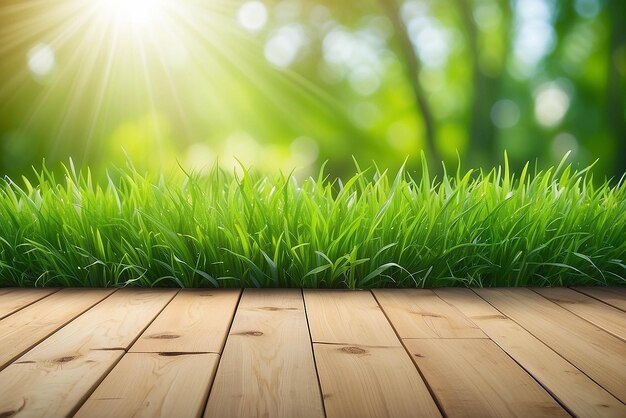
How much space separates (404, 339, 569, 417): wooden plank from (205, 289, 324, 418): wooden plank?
0.77ft

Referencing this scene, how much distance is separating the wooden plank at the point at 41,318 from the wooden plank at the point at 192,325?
0.24 metres

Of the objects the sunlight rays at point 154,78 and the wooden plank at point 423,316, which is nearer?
the wooden plank at point 423,316

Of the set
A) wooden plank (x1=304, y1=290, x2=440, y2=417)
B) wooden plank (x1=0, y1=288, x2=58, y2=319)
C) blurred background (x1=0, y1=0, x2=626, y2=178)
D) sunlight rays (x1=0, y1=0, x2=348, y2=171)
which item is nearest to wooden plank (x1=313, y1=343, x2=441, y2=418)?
wooden plank (x1=304, y1=290, x2=440, y2=417)

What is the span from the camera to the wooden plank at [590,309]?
170 centimetres

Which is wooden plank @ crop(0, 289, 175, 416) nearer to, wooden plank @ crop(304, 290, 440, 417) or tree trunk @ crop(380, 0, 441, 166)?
wooden plank @ crop(304, 290, 440, 417)

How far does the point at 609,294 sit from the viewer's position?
2.21 m

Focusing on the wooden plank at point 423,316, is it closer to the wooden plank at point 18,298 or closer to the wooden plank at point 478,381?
the wooden plank at point 478,381

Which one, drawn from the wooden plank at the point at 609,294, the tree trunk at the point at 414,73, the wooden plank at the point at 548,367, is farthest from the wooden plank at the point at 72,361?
the tree trunk at the point at 414,73

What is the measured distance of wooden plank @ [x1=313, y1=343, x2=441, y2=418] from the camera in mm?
1058

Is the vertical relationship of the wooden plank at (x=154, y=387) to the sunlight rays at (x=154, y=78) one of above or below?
below

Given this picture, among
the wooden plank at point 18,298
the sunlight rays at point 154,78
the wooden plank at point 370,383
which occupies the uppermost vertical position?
the sunlight rays at point 154,78

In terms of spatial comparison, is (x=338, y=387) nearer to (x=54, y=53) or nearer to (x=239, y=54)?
(x=54, y=53)

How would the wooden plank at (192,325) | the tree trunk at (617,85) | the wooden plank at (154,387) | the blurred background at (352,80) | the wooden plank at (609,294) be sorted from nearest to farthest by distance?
the wooden plank at (154,387) < the wooden plank at (192,325) < the wooden plank at (609,294) < the tree trunk at (617,85) < the blurred background at (352,80)

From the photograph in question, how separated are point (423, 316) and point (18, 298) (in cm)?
129
